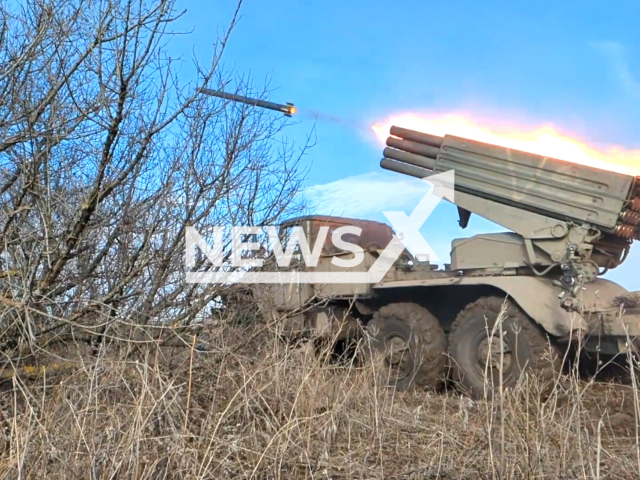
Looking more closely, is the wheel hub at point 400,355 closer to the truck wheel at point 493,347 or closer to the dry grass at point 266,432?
the truck wheel at point 493,347

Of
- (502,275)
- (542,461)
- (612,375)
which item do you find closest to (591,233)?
(502,275)

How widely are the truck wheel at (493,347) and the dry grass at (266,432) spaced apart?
6.72ft

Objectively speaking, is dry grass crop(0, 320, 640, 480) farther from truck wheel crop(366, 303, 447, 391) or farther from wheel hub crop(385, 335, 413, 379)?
wheel hub crop(385, 335, 413, 379)

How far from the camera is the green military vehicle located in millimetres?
6633

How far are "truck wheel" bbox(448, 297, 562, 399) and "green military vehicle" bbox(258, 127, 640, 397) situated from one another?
0.04ft

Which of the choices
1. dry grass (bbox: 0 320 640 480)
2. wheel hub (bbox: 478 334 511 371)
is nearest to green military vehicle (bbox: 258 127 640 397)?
wheel hub (bbox: 478 334 511 371)

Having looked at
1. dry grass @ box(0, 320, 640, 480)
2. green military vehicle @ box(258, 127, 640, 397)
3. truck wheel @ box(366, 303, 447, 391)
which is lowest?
dry grass @ box(0, 320, 640, 480)

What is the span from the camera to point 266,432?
3.85 metres

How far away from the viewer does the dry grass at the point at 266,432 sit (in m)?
3.15

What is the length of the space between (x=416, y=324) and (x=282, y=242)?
7.44 feet

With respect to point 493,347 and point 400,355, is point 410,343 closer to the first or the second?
point 400,355

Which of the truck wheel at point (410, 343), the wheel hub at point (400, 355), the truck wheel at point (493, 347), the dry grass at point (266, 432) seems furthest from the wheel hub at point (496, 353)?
the dry grass at point (266, 432)

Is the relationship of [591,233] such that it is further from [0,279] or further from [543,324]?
[0,279]

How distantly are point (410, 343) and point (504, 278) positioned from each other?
141cm
